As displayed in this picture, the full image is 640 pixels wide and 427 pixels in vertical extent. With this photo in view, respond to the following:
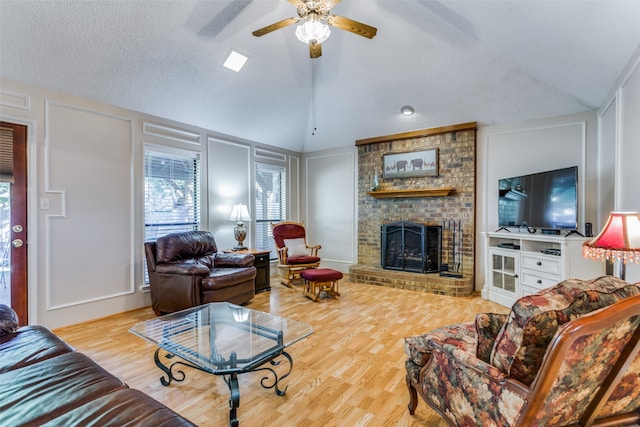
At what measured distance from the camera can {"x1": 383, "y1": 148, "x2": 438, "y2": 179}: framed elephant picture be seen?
495 cm

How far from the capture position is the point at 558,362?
99 cm

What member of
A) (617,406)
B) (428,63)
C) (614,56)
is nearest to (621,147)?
(614,56)

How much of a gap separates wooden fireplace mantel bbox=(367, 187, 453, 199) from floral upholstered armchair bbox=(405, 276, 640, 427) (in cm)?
354

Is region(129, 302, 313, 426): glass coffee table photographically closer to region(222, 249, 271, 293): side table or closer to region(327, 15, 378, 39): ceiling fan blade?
region(222, 249, 271, 293): side table

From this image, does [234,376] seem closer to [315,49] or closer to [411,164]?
[315,49]

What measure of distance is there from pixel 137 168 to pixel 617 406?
4.53 metres

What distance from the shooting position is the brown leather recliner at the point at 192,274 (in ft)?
11.1

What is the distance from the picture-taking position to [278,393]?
2.03 meters

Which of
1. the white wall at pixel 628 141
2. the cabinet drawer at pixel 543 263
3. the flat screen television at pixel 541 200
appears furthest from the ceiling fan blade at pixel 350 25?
the cabinet drawer at pixel 543 263

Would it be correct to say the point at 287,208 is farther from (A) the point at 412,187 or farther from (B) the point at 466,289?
(B) the point at 466,289

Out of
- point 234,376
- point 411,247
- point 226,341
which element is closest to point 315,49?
point 226,341

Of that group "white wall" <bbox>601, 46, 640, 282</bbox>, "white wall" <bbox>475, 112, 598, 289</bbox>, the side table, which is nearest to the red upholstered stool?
the side table

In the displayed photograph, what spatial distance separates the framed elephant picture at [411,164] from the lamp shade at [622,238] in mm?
3021

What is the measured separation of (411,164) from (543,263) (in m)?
2.37
